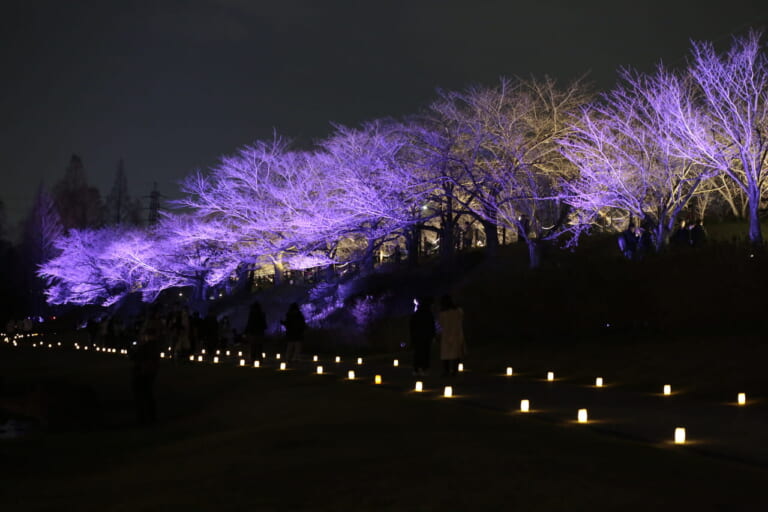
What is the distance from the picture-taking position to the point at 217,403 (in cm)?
1619

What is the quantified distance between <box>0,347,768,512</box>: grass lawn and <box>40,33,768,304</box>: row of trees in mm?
13427

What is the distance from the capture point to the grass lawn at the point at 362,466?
6.57 meters

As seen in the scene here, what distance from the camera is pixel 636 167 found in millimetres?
30531

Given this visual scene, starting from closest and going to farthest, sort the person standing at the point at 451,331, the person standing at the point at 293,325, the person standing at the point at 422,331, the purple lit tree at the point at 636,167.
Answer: the person standing at the point at 451,331 < the person standing at the point at 422,331 < the person standing at the point at 293,325 < the purple lit tree at the point at 636,167

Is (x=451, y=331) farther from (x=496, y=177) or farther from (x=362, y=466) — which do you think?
(x=496, y=177)

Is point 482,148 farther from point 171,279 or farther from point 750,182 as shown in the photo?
point 171,279

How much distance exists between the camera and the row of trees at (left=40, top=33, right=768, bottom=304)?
28344 millimetres

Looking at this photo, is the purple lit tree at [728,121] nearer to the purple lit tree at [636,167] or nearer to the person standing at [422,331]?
the purple lit tree at [636,167]

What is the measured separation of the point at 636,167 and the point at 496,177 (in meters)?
5.72

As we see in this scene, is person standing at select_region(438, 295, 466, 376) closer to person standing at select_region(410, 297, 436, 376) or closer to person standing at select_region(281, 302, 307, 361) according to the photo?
person standing at select_region(410, 297, 436, 376)

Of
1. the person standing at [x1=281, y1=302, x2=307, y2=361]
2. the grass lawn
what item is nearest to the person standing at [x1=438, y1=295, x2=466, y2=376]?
the grass lawn

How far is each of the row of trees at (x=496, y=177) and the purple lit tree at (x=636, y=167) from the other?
8cm

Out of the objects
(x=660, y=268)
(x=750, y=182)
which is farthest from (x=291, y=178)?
(x=660, y=268)

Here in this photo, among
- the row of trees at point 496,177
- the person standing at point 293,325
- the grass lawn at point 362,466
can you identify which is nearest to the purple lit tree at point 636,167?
the row of trees at point 496,177
